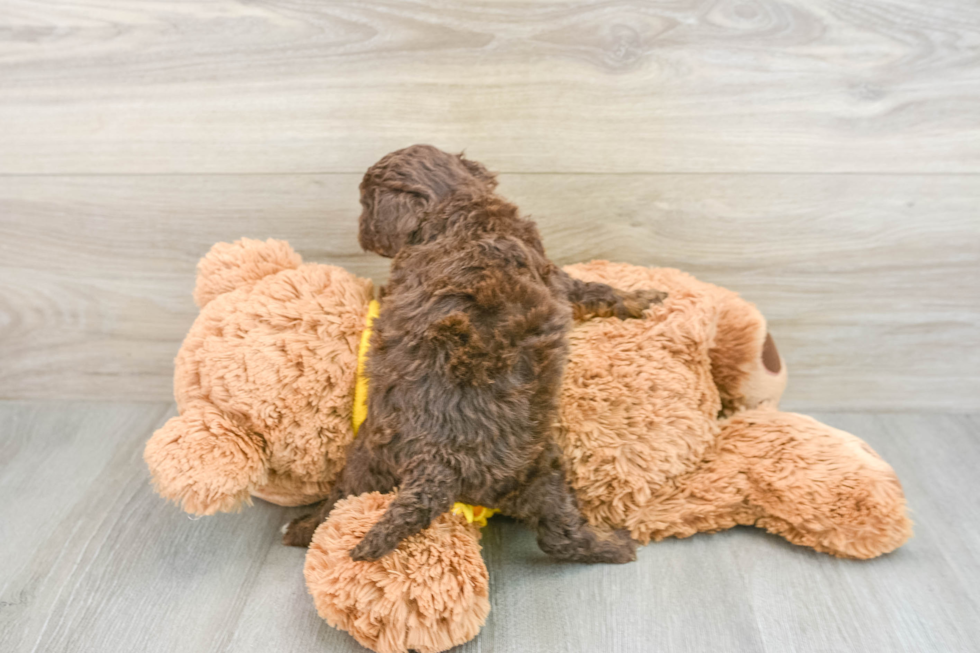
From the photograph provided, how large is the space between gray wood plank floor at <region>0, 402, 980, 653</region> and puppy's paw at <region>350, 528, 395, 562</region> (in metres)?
0.15

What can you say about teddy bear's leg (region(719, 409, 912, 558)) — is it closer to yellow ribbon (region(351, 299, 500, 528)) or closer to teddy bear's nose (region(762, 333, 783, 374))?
teddy bear's nose (region(762, 333, 783, 374))

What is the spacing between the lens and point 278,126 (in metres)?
0.94

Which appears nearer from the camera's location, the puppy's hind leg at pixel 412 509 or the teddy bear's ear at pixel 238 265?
the puppy's hind leg at pixel 412 509

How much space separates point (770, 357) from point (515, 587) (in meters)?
0.43

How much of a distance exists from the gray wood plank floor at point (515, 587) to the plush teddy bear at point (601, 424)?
5 centimetres

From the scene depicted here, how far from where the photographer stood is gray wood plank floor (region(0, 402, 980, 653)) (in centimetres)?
73

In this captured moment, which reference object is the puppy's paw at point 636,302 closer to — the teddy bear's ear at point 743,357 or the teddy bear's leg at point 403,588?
the teddy bear's ear at point 743,357

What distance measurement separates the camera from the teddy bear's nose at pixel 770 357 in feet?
2.91

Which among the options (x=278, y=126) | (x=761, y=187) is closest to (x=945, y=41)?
(x=761, y=187)

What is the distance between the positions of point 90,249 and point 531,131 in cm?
67

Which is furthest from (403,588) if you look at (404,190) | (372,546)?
(404,190)

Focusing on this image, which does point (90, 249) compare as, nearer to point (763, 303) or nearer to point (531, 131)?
point (531, 131)

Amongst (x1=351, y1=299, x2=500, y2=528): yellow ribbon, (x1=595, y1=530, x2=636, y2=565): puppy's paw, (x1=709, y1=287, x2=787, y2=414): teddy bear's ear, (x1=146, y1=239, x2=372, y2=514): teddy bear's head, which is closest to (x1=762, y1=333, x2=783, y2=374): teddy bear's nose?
(x1=709, y1=287, x2=787, y2=414): teddy bear's ear

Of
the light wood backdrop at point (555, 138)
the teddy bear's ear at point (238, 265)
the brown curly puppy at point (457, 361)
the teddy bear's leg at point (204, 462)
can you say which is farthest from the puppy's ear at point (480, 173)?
the teddy bear's leg at point (204, 462)
